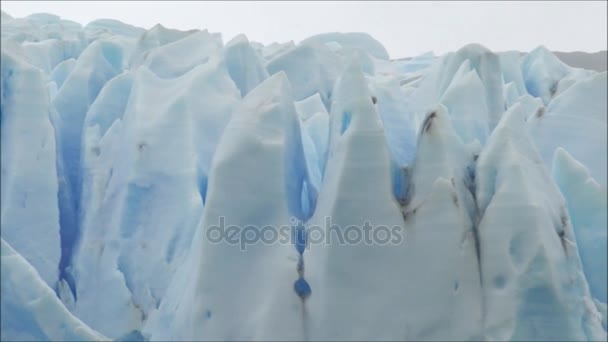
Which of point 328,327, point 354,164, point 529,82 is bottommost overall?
point 529,82

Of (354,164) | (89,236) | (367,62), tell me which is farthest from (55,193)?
(367,62)

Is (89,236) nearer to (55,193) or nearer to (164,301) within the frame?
(55,193)

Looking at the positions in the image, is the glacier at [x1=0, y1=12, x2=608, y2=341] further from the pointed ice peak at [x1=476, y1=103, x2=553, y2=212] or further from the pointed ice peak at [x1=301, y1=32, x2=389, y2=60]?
the pointed ice peak at [x1=301, y1=32, x2=389, y2=60]

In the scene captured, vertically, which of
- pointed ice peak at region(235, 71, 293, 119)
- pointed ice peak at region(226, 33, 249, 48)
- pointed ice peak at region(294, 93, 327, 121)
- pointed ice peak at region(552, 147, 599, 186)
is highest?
pointed ice peak at region(235, 71, 293, 119)

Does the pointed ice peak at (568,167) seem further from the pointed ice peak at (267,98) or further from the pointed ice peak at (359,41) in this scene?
the pointed ice peak at (359,41)
